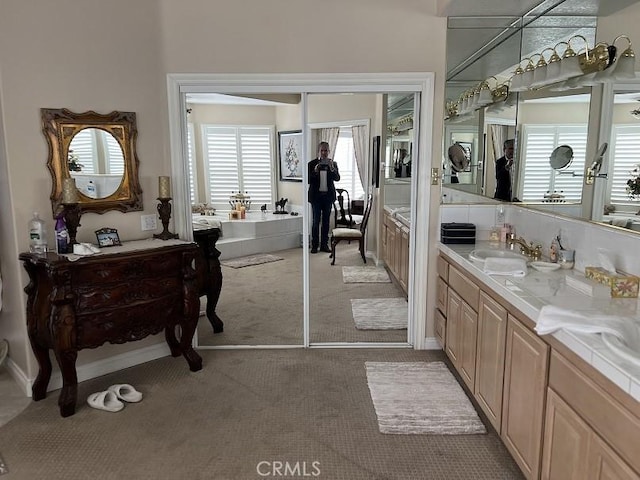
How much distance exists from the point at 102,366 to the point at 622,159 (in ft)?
10.9

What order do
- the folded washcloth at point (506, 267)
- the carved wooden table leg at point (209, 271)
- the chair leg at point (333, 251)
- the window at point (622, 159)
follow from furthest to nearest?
the chair leg at point (333, 251)
the carved wooden table leg at point (209, 271)
the folded washcloth at point (506, 267)
the window at point (622, 159)

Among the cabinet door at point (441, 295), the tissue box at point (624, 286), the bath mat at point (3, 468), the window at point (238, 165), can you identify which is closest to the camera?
the tissue box at point (624, 286)

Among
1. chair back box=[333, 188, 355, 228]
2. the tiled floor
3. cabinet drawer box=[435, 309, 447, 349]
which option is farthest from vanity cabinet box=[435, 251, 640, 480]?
the tiled floor

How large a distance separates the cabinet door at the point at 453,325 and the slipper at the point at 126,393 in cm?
201

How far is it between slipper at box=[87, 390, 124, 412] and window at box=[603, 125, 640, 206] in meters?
2.93

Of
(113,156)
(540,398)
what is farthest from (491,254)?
(113,156)

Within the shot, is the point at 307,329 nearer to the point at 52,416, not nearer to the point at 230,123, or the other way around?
the point at 52,416

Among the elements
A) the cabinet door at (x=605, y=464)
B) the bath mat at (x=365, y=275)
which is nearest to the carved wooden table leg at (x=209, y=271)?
the bath mat at (x=365, y=275)

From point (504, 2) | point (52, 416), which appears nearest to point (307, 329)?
point (52, 416)

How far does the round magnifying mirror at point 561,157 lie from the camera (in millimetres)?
2698

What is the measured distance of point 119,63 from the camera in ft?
10.4

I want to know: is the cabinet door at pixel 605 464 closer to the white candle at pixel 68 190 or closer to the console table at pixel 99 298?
the console table at pixel 99 298

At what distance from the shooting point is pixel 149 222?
11.2 ft

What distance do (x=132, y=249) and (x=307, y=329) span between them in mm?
1480
